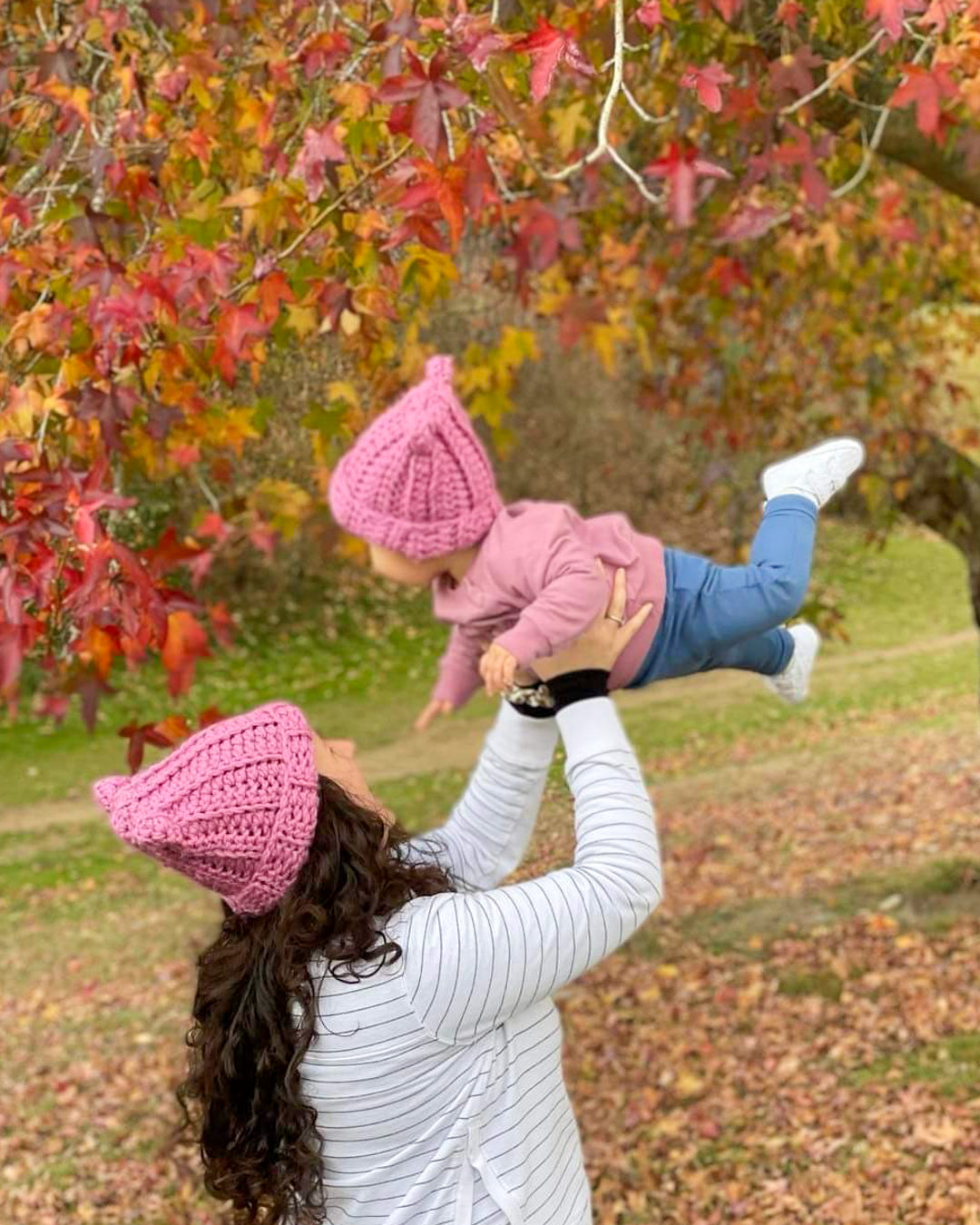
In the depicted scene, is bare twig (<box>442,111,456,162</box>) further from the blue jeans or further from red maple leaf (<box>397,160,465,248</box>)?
the blue jeans

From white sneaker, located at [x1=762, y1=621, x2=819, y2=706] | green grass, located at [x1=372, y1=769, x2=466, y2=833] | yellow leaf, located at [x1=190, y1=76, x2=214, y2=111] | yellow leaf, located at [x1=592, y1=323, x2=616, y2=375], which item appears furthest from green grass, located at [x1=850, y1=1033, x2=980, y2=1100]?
green grass, located at [x1=372, y1=769, x2=466, y2=833]

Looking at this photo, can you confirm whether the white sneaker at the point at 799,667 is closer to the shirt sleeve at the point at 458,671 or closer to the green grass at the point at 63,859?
the shirt sleeve at the point at 458,671

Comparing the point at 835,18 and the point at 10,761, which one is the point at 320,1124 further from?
the point at 10,761

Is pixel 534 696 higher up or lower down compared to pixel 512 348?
lower down

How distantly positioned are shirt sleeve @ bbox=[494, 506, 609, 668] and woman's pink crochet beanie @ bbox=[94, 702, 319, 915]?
0.44 meters

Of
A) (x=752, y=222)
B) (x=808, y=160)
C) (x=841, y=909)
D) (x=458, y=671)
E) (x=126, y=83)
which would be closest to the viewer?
(x=458, y=671)

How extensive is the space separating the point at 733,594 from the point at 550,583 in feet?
1.07

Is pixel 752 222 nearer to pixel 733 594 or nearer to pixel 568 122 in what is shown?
pixel 568 122

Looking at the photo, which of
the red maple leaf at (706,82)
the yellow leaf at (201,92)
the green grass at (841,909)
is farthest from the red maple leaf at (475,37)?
the green grass at (841,909)

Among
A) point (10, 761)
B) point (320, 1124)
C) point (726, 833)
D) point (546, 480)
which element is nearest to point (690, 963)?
point (726, 833)

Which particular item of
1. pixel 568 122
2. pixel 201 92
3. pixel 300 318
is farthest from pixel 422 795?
pixel 201 92

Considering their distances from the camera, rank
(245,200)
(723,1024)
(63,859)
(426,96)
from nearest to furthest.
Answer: (426,96)
(245,200)
(723,1024)
(63,859)

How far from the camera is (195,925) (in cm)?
907

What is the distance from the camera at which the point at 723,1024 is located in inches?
222
